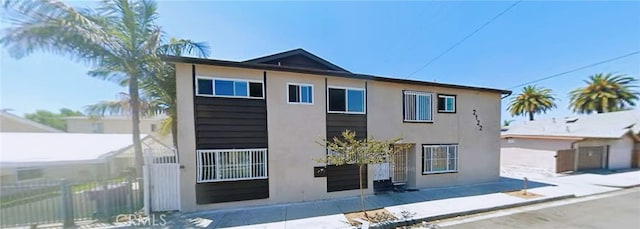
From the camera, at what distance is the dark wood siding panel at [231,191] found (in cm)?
875

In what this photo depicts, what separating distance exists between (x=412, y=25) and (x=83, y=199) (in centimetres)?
1432

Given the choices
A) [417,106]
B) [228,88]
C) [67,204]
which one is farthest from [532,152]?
[67,204]

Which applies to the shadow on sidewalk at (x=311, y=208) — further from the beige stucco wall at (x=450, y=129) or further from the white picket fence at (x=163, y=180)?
the beige stucco wall at (x=450, y=129)

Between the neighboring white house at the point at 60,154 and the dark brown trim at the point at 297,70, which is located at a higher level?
the dark brown trim at the point at 297,70

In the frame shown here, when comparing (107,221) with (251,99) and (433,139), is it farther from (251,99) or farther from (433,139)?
(433,139)

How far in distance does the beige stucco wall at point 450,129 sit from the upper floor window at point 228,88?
485 cm

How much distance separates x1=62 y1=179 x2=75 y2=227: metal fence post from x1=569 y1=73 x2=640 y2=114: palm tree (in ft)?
140

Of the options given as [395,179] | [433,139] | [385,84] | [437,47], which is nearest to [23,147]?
[385,84]

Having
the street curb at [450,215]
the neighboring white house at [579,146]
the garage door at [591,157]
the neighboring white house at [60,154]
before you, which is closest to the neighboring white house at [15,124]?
the neighboring white house at [60,154]

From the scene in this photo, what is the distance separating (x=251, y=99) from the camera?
30.6 ft

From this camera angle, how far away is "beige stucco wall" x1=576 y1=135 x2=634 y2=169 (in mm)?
18188

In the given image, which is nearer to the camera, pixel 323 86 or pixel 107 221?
pixel 107 221

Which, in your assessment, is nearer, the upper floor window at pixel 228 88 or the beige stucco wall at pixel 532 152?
the upper floor window at pixel 228 88

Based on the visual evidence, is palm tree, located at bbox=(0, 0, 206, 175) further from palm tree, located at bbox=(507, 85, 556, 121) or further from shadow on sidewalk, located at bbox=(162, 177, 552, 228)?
palm tree, located at bbox=(507, 85, 556, 121)
